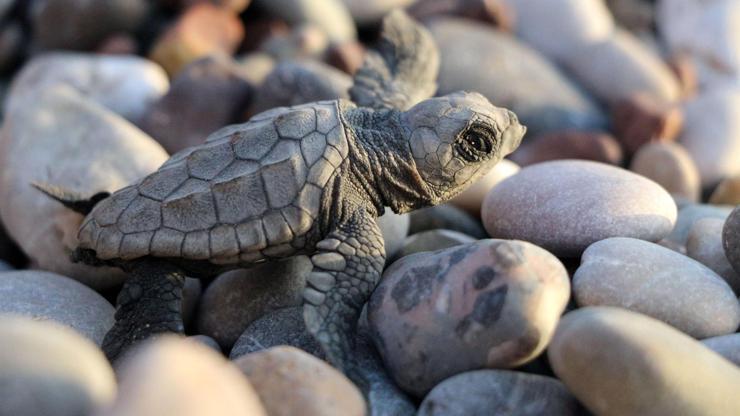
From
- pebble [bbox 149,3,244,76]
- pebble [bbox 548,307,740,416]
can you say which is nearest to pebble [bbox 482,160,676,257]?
pebble [bbox 548,307,740,416]

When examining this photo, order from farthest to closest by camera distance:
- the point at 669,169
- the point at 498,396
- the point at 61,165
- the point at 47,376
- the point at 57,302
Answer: the point at 669,169 → the point at 61,165 → the point at 57,302 → the point at 498,396 → the point at 47,376

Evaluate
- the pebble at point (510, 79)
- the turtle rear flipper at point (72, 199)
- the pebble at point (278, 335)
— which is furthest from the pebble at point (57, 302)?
the pebble at point (510, 79)

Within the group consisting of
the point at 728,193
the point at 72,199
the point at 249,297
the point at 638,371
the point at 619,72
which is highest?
the point at 638,371

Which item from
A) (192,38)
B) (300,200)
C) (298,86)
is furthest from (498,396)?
(192,38)

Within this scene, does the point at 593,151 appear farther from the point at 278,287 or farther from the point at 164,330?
the point at 164,330

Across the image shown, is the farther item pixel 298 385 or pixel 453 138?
pixel 453 138

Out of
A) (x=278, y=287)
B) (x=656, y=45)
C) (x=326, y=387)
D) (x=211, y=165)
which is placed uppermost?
(x=211, y=165)

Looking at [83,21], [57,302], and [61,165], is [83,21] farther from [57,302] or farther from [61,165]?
[57,302]

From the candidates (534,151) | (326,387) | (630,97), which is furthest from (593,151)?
(326,387)
